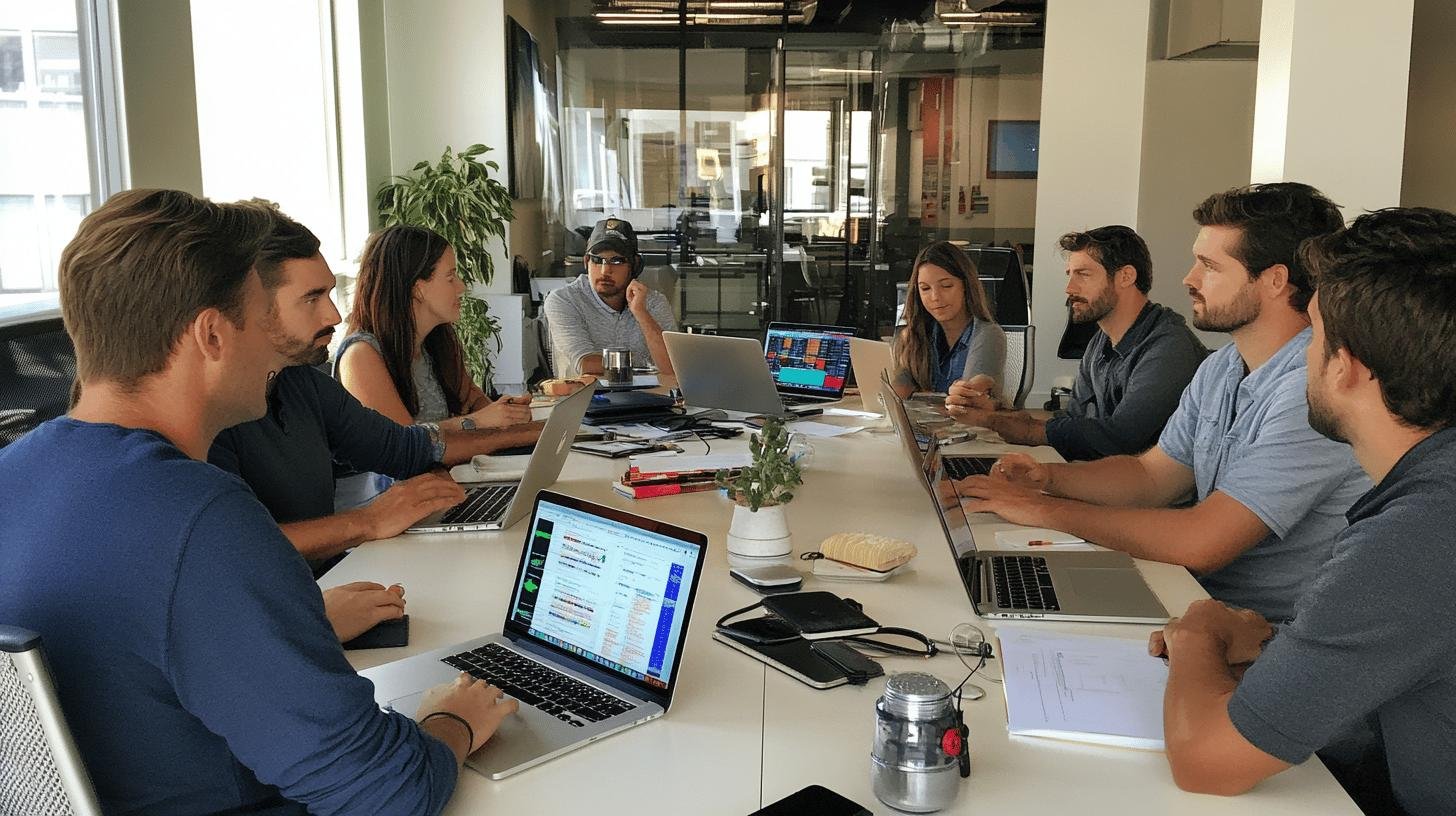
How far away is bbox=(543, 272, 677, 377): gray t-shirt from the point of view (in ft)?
17.0

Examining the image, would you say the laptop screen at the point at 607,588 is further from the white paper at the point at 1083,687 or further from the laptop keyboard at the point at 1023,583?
the laptop keyboard at the point at 1023,583

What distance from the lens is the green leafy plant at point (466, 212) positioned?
20.4 feet

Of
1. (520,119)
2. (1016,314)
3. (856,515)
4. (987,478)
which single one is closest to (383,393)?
(856,515)

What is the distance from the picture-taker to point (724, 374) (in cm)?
395

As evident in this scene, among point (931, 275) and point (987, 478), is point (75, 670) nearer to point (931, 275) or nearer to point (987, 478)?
point (987, 478)

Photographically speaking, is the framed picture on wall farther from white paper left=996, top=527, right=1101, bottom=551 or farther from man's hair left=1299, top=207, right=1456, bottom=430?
man's hair left=1299, top=207, right=1456, bottom=430

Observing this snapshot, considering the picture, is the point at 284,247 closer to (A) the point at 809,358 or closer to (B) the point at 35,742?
(B) the point at 35,742

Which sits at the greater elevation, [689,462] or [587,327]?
[587,327]

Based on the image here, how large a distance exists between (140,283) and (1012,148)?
7.16m

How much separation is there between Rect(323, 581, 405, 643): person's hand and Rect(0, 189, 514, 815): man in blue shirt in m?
0.55

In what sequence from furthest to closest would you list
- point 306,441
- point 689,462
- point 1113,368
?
point 1113,368
point 689,462
point 306,441

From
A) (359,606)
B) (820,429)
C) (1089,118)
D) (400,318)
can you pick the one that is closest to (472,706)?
(359,606)

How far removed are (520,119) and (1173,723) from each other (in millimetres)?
6185

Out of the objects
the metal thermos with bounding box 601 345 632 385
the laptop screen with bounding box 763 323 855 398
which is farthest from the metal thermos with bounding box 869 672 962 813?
the metal thermos with bounding box 601 345 632 385
